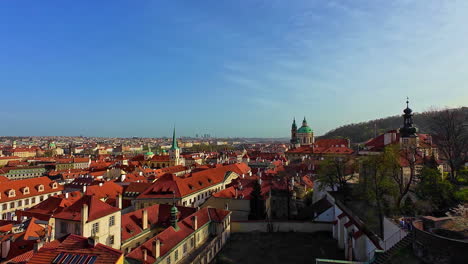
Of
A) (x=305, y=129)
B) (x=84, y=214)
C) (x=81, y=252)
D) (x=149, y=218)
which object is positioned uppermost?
(x=305, y=129)

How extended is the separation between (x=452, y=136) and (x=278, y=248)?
18.6m

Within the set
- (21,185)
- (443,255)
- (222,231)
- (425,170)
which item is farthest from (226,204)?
(21,185)

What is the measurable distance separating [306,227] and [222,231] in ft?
29.3

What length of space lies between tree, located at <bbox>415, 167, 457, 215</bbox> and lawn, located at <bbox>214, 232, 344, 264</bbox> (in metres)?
7.87

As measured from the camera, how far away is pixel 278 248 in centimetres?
2597

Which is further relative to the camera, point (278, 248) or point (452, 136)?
point (278, 248)

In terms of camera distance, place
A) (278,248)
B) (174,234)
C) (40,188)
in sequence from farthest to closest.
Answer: (40,188) → (278,248) → (174,234)

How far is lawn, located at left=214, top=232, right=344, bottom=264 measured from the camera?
23922 mm

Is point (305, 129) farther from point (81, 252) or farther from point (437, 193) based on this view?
point (81, 252)

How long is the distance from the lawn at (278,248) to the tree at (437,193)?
25.8 ft

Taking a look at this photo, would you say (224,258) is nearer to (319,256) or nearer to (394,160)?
(319,256)

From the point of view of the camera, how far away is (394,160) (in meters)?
22.0

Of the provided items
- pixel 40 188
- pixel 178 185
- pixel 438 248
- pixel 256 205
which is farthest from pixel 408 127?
pixel 40 188

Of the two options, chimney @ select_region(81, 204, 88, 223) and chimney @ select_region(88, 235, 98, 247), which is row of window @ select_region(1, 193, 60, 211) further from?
chimney @ select_region(88, 235, 98, 247)
